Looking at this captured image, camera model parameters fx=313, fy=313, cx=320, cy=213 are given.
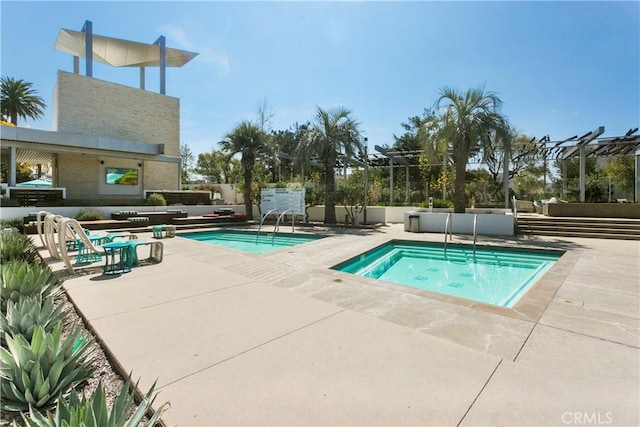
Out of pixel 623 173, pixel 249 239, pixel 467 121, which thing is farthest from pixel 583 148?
pixel 249 239

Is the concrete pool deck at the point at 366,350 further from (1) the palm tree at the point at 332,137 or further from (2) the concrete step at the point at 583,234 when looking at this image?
(1) the palm tree at the point at 332,137

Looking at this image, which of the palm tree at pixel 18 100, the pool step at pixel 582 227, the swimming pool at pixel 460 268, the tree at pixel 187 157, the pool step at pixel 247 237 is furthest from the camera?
the tree at pixel 187 157

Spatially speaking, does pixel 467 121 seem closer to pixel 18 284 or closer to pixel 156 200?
pixel 18 284

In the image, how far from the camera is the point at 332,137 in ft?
51.1

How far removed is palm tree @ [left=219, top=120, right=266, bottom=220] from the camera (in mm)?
17578

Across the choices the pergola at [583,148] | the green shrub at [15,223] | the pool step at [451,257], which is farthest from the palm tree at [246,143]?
the pool step at [451,257]

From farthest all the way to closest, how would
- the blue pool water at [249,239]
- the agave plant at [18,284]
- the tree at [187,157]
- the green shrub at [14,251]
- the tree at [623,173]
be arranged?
the tree at [187,157] → the tree at [623,173] → the blue pool water at [249,239] → the green shrub at [14,251] → the agave plant at [18,284]

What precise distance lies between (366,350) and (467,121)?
38.4ft

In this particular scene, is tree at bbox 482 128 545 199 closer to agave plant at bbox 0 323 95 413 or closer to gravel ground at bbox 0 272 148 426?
gravel ground at bbox 0 272 148 426

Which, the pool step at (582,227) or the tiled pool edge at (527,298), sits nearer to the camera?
the tiled pool edge at (527,298)

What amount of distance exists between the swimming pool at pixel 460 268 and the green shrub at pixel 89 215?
12687 mm

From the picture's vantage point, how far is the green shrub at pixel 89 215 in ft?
45.2

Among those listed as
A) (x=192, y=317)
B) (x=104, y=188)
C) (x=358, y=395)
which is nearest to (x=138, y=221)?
(x=104, y=188)

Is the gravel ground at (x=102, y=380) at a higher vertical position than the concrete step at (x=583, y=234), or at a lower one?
lower
